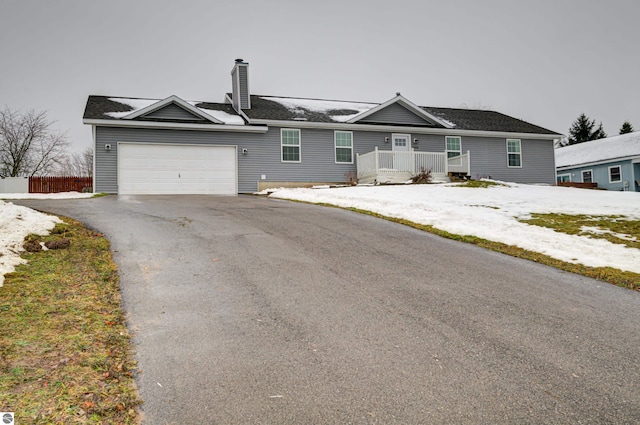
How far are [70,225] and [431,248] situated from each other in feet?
21.5

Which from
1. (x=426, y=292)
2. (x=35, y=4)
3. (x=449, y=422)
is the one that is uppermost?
(x=35, y=4)

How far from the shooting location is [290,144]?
67.0ft

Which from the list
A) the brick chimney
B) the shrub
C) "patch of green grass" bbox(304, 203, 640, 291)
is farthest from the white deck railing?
"patch of green grass" bbox(304, 203, 640, 291)

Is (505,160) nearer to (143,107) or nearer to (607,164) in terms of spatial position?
(607,164)

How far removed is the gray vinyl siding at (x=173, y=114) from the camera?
1853cm

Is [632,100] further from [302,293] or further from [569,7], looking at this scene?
[302,293]

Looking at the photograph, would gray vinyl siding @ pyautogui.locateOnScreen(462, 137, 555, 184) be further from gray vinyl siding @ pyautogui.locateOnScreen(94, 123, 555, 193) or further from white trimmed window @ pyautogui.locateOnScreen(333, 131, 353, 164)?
Answer: white trimmed window @ pyautogui.locateOnScreen(333, 131, 353, 164)

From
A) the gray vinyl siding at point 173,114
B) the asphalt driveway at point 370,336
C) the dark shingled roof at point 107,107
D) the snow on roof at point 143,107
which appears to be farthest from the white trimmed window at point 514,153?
the asphalt driveway at point 370,336

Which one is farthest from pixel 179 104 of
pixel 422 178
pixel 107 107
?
pixel 422 178

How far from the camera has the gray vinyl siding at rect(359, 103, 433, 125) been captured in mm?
21781

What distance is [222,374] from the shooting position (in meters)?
3.12

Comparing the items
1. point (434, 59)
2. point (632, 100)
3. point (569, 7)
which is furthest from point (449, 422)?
point (632, 100)

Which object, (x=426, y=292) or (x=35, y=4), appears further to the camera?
(x=35, y=4)

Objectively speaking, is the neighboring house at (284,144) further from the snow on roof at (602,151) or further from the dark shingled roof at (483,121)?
the snow on roof at (602,151)
